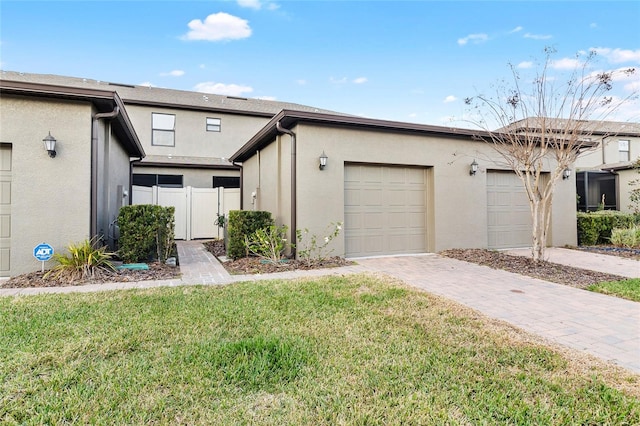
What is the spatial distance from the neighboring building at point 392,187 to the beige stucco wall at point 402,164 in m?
0.02

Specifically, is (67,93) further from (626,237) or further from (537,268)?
(626,237)

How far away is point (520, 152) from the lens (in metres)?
7.58

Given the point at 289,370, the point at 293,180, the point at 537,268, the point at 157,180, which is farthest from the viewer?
the point at 157,180

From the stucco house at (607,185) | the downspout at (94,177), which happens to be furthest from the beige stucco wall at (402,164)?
→ the stucco house at (607,185)

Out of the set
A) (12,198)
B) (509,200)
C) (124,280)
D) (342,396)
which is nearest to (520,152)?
(509,200)

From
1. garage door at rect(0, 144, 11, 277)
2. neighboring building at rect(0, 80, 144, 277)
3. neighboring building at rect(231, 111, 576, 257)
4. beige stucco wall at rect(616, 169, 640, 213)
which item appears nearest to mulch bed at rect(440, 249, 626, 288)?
neighboring building at rect(231, 111, 576, 257)

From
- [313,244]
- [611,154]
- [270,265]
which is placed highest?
[611,154]

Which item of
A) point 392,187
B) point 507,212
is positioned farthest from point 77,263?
point 507,212

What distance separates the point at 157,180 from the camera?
1388 cm

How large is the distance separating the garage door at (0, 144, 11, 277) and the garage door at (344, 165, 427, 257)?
6.67 metres

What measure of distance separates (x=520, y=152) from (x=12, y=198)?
33.7ft

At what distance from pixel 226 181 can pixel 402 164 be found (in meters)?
8.96

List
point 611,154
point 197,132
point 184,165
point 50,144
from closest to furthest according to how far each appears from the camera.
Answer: point 50,144
point 184,165
point 197,132
point 611,154

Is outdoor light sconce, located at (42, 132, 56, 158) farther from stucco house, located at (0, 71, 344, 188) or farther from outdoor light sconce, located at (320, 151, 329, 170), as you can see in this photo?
stucco house, located at (0, 71, 344, 188)
